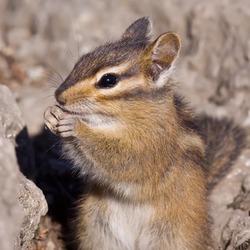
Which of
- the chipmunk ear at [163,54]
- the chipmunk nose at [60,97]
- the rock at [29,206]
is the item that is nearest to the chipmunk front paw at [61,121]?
the chipmunk nose at [60,97]

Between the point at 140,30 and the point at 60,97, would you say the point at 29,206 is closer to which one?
the point at 60,97

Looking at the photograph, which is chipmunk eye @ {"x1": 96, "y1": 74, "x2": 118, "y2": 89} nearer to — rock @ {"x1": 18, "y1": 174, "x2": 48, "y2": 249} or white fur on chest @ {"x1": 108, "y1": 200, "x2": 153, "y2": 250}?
rock @ {"x1": 18, "y1": 174, "x2": 48, "y2": 249}

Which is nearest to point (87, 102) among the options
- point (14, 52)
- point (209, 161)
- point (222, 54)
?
point (209, 161)

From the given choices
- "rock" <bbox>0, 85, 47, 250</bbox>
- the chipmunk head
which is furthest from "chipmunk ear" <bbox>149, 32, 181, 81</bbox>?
"rock" <bbox>0, 85, 47, 250</bbox>

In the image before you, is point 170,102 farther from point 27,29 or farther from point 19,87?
point 27,29

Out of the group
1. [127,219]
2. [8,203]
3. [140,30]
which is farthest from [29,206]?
[140,30]

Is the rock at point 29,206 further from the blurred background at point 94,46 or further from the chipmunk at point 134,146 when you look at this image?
the blurred background at point 94,46
